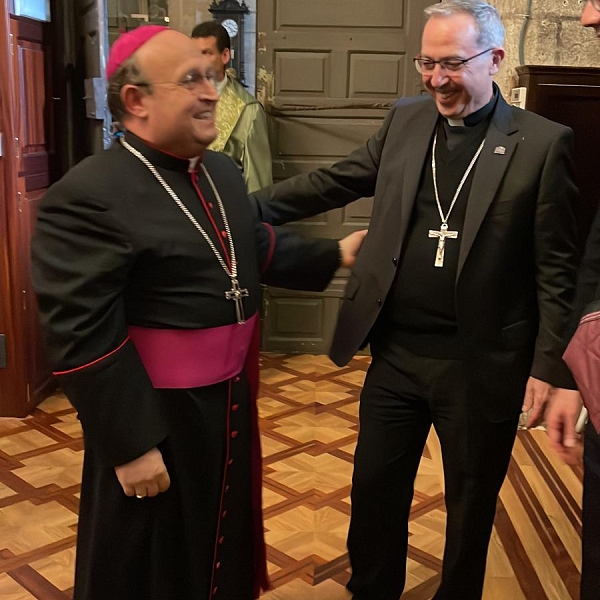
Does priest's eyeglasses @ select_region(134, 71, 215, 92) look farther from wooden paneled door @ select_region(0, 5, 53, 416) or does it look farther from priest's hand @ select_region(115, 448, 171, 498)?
wooden paneled door @ select_region(0, 5, 53, 416)

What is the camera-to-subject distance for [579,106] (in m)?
3.12

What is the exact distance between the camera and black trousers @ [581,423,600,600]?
4.42 ft

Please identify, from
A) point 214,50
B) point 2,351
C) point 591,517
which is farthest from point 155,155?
point 214,50

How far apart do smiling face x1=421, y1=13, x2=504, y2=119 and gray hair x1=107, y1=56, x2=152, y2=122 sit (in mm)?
748

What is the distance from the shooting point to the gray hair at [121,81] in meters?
1.39

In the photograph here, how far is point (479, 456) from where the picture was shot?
1.86m

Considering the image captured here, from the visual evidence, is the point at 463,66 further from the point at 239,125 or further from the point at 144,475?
the point at 239,125

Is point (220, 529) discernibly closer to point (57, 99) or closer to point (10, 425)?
point (10, 425)

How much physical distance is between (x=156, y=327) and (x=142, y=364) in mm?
75

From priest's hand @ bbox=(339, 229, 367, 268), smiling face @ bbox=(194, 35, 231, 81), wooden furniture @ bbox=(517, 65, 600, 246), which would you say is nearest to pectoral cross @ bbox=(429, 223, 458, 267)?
priest's hand @ bbox=(339, 229, 367, 268)

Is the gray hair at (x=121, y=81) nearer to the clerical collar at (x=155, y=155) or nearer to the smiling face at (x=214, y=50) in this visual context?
the clerical collar at (x=155, y=155)

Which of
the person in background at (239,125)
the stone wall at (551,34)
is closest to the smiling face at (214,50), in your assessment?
the person in background at (239,125)

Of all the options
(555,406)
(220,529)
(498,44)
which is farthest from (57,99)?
(555,406)

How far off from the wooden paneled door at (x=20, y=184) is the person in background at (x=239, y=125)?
32.0 inches
